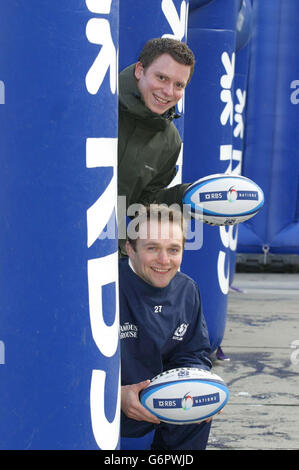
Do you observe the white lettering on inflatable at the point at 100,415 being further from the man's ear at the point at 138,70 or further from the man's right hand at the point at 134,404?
the man's ear at the point at 138,70

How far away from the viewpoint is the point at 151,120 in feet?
7.63

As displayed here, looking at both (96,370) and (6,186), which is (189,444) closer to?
(96,370)

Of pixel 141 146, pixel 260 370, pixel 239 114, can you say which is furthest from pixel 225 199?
pixel 239 114

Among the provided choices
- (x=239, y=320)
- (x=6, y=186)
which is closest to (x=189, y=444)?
(x=6, y=186)

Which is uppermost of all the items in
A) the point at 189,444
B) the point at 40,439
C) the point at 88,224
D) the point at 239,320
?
the point at 88,224

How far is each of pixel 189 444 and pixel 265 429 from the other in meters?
1.05

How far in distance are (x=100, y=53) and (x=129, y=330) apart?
900mm

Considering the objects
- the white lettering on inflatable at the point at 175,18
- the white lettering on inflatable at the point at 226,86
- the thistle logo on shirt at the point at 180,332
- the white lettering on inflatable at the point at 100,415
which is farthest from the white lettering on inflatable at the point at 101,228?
the white lettering on inflatable at the point at 226,86

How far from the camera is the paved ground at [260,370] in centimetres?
311

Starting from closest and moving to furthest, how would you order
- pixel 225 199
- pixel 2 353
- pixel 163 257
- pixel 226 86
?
pixel 2 353
pixel 163 257
pixel 225 199
pixel 226 86

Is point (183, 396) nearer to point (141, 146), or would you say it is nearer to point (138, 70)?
point (141, 146)

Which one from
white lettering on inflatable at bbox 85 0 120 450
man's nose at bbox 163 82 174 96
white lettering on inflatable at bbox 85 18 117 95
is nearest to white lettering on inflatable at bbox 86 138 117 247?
white lettering on inflatable at bbox 85 0 120 450

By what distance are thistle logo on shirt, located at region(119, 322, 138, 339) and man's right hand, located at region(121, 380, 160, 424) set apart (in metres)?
0.20

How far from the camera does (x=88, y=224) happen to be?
5.10ft
